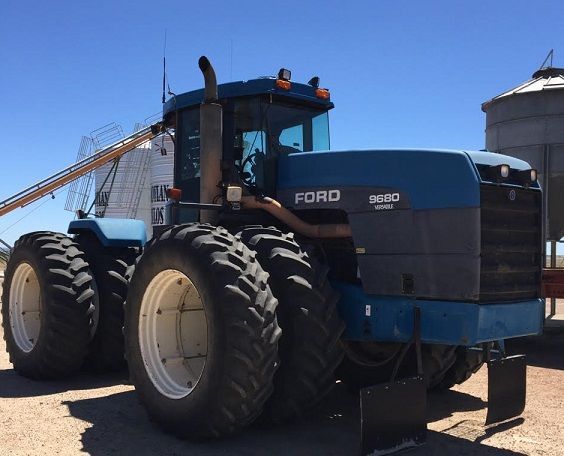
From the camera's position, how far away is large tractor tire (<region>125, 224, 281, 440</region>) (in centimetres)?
422

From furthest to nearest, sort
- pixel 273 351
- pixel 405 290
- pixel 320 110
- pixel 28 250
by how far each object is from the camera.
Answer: pixel 28 250 < pixel 320 110 < pixel 405 290 < pixel 273 351

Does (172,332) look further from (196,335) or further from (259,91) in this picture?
(259,91)

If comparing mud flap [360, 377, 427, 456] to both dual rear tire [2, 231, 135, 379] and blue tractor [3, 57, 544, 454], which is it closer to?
blue tractor [3, 57, 544, 454]

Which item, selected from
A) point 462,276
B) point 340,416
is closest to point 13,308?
point 340,416

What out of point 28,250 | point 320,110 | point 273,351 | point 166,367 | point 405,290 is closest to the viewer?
point 273,351

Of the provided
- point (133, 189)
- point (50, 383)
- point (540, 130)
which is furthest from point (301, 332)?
point (133, 189)

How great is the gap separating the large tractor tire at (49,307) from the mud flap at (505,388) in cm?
401

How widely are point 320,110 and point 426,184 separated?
6.36ft

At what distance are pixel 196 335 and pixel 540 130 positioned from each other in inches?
287

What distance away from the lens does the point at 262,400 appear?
429 centimetres

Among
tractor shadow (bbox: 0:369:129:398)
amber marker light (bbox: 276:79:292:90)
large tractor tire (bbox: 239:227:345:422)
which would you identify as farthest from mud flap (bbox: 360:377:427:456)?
tractor shadow (bbox: 0:369:129:398)

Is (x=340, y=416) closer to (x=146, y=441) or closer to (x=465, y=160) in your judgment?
(x=146, y=441)

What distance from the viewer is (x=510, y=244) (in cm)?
457

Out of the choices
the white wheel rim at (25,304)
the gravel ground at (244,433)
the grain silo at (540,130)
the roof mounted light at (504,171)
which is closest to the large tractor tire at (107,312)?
the gravel ground at (244,433)
